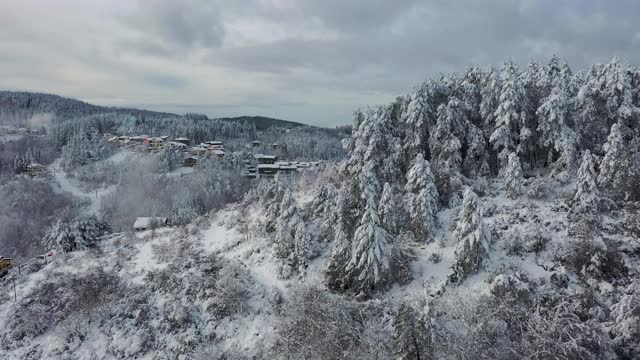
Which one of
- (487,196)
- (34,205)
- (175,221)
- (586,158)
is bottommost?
(34,205)

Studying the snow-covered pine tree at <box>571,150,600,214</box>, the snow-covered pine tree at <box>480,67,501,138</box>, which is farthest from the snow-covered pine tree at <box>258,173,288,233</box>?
the snow-covered pine tree at <box>571,150,600,214</box>

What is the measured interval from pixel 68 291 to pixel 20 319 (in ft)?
14.7

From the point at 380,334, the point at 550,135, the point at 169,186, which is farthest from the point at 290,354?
the point at 169,186

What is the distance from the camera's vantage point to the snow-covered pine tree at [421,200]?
38.2 metres

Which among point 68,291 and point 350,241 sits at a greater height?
point 350,241

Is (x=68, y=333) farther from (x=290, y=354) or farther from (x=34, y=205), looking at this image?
(x=34, y=205)

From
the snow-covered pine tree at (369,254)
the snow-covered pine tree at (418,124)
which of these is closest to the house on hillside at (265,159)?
the snow-covered pine tree at (418,124)

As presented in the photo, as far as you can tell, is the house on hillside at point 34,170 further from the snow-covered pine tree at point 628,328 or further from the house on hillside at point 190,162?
the snow-covered pine tree at point 628,328

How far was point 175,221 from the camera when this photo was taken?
221 ft

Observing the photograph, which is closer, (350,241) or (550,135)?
(350,241)

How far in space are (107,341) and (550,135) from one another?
146 ft

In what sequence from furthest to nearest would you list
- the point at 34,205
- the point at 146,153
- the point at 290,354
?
the point at 146,153
the point at 34,205
the point at 290,354

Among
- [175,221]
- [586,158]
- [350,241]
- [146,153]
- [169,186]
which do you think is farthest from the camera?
[146,153]

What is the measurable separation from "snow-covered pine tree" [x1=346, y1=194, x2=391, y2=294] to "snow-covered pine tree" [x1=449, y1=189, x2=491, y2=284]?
210 inches
